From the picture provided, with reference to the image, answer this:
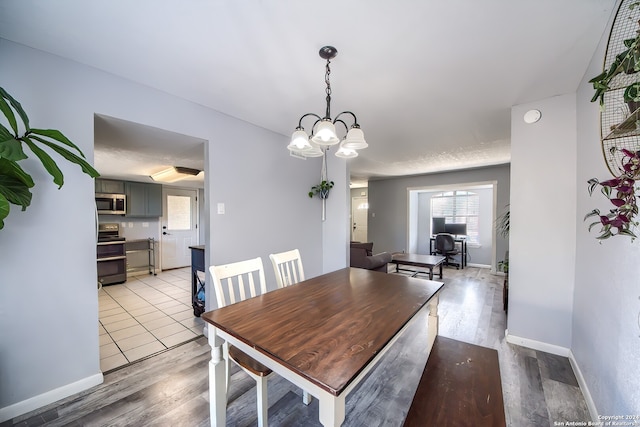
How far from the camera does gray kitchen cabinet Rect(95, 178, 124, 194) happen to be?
469 centimetres

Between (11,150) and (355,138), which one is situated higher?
(355,138)

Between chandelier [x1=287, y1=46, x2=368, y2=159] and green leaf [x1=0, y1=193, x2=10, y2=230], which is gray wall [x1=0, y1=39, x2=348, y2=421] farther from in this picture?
chandelier [x1=287, y1=46, x2=368, y2=159]

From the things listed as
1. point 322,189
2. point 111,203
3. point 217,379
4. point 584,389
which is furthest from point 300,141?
point 111,203

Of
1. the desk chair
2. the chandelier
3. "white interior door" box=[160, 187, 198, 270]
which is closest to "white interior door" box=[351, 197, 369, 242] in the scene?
the desk chair

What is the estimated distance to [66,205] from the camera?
1.67 m

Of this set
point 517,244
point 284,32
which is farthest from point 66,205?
point 517,244

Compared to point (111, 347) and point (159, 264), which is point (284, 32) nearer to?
point (111, 347)

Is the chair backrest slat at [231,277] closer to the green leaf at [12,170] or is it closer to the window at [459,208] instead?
the green leaf at [12,170]

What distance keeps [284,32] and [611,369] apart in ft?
8.52

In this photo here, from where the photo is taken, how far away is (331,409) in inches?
30.0

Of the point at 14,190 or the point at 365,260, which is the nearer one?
the point at 14,190

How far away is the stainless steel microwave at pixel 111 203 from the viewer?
461 centimetres

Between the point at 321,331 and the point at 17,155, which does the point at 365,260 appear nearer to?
the point at 321,331

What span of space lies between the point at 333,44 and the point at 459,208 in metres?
6.48
